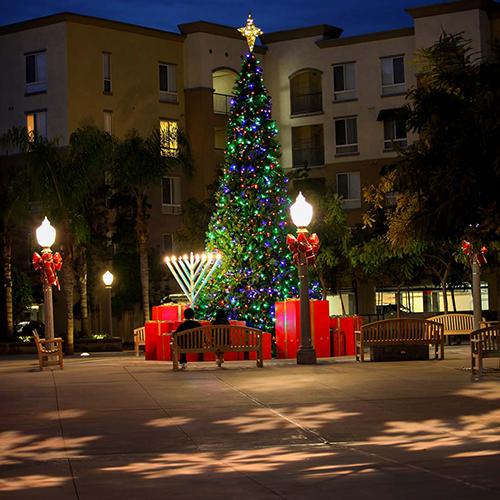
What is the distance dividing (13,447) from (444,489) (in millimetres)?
5071

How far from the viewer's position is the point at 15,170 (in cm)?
3906

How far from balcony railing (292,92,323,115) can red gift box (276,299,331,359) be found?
1262 inches

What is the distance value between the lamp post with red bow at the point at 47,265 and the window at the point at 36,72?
26393 mm

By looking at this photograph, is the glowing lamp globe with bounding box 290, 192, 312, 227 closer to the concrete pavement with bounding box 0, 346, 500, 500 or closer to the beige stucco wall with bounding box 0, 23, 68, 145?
the concrete pavement with bounding box 0, 346, 500, 500

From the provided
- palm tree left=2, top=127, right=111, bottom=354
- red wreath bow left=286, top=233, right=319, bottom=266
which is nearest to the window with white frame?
palm tree left=2, top=127, right=111, bottom=354

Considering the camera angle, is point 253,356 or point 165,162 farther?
point 165,162

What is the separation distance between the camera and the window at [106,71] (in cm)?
4803

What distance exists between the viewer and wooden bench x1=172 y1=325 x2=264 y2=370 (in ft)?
65.5

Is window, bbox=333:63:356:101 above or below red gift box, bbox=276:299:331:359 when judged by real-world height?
above

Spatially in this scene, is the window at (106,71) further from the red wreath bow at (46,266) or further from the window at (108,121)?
the red wreath bow at (46,266)

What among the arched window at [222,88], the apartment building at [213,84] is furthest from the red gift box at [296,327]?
the arched window at [222,88]

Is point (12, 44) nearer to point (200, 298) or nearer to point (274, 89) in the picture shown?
point (274, 89)

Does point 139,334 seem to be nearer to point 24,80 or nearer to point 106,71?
point 106,71

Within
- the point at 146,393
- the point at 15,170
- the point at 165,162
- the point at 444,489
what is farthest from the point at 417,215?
the point at 15,170
